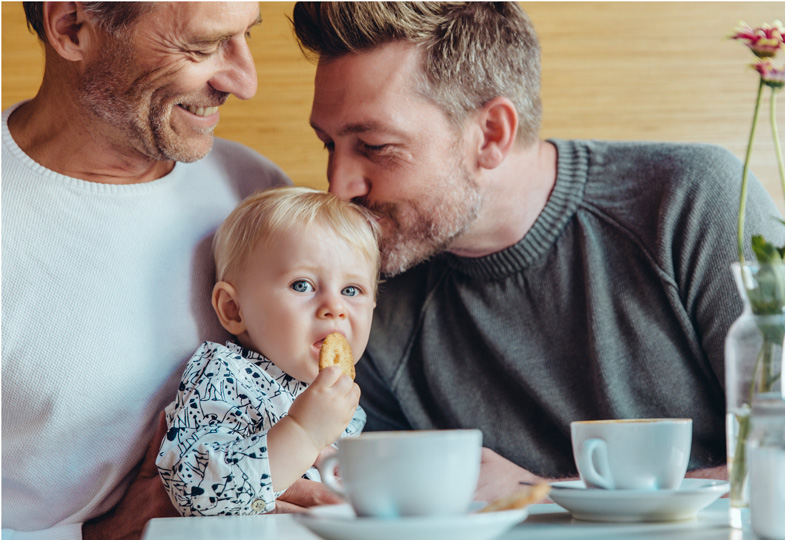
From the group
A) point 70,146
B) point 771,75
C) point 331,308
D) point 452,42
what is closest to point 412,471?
point 771,75

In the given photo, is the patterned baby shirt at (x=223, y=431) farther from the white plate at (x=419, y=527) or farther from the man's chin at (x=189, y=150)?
the white plate at (x=419, y=527)

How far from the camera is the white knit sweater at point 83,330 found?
3.86 feet

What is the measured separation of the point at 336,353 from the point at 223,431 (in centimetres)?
19

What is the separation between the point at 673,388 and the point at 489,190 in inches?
21.6

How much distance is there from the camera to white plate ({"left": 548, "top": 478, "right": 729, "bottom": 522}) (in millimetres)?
719

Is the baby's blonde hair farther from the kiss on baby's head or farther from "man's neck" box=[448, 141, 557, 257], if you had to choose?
"man's neck" box=[448, 141, 557, 257]

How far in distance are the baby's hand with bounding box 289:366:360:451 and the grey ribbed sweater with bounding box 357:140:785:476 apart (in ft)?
2.26

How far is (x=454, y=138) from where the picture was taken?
5.39ft

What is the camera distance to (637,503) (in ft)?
2.37

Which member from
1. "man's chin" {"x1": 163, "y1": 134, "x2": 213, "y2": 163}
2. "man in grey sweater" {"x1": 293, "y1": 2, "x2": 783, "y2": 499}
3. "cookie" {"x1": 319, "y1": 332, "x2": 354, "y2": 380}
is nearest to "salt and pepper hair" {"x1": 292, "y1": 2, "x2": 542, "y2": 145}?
"man in grey sweater" {"x1": 293, "y1": 2, "x2": 783, "y2": 499}

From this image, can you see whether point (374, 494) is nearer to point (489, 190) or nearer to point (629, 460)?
point (629, 460)

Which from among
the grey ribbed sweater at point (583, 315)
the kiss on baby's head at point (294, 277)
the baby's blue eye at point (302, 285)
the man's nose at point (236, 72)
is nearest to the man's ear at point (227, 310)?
the kiss on baby's head at point (294, 277)

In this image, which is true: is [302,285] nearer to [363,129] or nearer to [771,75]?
[363,129]

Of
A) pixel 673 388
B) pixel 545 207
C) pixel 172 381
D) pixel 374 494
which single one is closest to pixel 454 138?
pixel 545 207
